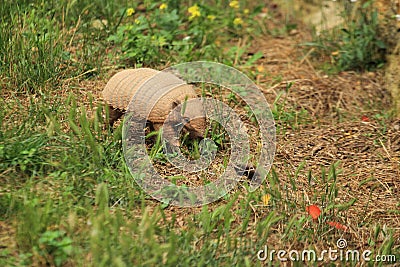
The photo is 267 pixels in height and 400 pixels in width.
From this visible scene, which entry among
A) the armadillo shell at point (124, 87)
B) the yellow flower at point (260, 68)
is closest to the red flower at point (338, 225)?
the armadillo shell at point (124, 87)

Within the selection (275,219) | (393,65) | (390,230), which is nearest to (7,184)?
(275,219)

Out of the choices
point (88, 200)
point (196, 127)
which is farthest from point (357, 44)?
point (88, 200)

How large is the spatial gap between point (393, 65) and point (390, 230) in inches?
78.0

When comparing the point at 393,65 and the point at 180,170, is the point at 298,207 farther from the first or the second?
the point at 393,65

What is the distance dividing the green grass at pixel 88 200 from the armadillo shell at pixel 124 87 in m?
0.17

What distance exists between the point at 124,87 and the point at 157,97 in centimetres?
22

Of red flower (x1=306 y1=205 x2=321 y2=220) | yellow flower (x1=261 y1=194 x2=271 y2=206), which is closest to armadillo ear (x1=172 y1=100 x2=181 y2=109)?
yellow flower (x1=261 y1=194 x2=271 y2=206)

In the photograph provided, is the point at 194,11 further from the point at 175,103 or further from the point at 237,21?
the point at 175,103

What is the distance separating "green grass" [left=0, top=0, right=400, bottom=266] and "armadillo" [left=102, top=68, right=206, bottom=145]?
133mm

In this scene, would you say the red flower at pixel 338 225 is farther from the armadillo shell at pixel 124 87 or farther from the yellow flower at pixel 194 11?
the yellow flower at pixel 194 11

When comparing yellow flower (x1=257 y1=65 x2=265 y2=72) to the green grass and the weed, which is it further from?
the green grass

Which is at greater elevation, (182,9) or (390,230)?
(182,9)

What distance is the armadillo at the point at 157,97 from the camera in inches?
127

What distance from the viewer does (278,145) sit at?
12.0 feet
